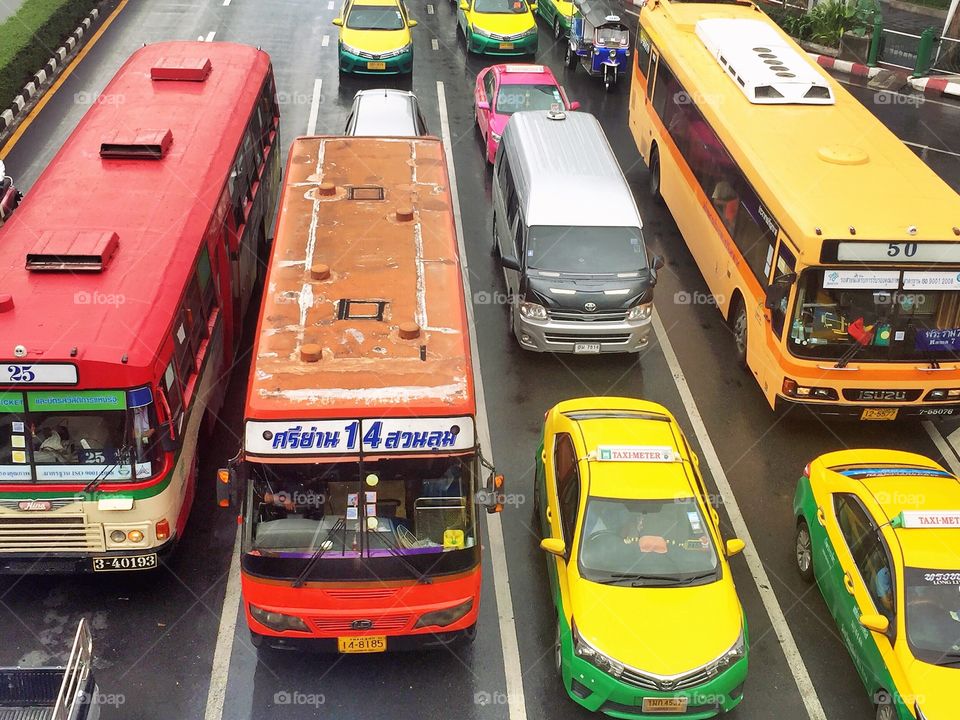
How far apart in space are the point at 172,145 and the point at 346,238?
10.0 feet

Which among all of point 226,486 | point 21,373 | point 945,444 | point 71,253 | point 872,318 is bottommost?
point 945,444

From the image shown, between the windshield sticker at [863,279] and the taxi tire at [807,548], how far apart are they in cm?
263

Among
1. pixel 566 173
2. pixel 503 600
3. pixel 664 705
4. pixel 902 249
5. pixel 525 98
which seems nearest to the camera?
pixel 664 705

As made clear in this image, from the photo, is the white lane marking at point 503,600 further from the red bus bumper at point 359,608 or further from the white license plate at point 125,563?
the white license plate at point 125,563

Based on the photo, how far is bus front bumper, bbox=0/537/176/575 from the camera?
9.07 metres

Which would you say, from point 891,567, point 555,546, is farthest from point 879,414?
point 555,546

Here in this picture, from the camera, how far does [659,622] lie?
8.50 m

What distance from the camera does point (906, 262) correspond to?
35.8ft

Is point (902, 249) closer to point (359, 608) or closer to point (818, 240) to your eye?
point (818, 240)

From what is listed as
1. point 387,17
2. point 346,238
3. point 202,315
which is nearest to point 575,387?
point 346,238

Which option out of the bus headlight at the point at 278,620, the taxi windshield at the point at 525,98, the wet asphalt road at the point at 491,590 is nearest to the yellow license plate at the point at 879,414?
the wet asphalt road at the point at 491,590

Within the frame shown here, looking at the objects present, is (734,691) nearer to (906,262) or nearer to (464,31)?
(906,262)

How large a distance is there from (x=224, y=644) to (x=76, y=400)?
2.68 metres

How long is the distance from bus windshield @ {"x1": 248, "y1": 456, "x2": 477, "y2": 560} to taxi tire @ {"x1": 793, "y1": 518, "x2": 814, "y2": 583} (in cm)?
394
